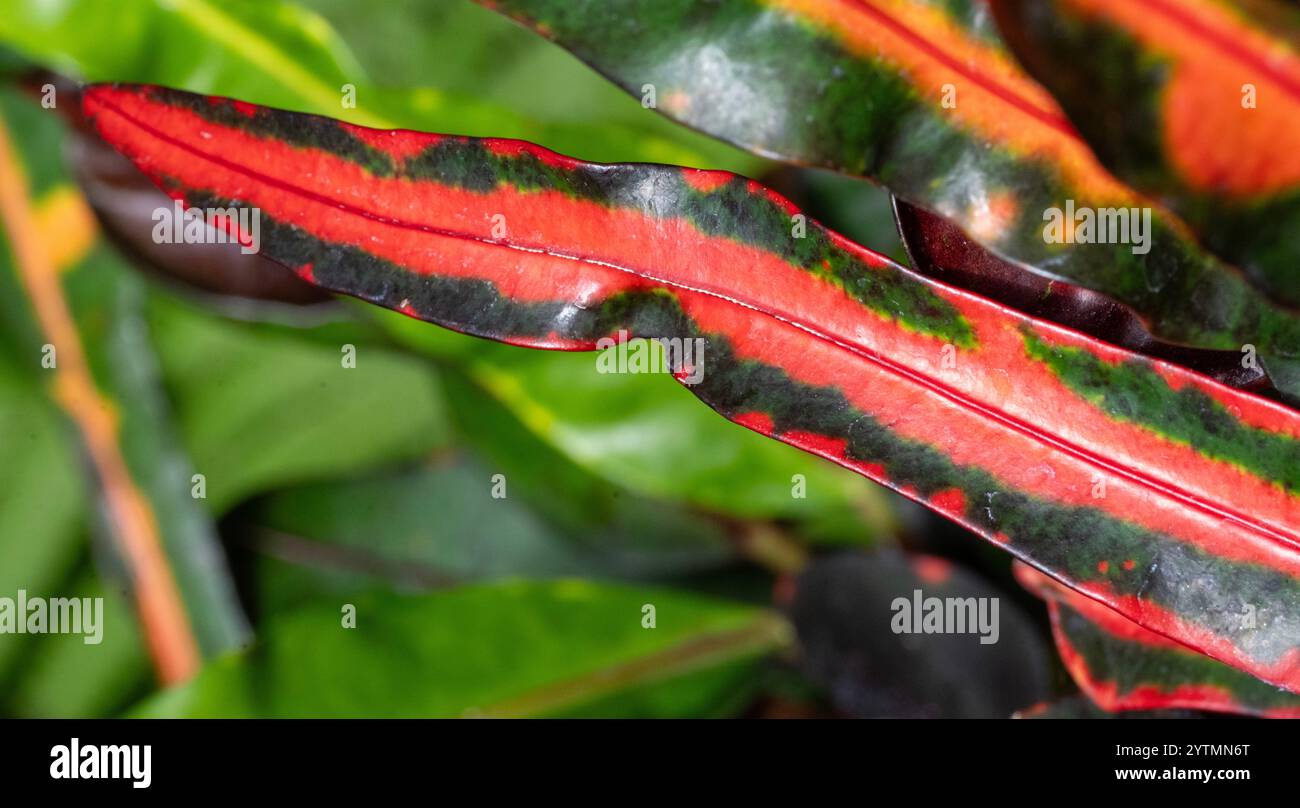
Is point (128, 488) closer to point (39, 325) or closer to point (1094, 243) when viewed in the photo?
point (39, 325)

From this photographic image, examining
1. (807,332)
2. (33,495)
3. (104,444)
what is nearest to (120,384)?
(104,444)

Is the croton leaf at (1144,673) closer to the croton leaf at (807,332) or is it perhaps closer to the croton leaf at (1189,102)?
the croton leaf at (807,332)

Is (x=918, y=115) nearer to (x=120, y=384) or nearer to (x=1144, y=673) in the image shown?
(x=1144, y=673)

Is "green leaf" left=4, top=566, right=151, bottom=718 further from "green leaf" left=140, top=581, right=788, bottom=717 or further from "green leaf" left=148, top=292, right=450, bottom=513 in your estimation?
"green leaf" left=140, top=581, right=788, bottom=717

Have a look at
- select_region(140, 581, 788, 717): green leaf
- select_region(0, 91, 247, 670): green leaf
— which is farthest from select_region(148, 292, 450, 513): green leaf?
select_region(140, 581, 788, 717): green leaf

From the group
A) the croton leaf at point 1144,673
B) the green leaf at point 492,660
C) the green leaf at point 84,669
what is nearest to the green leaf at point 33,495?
the green leaf at point 84,669
